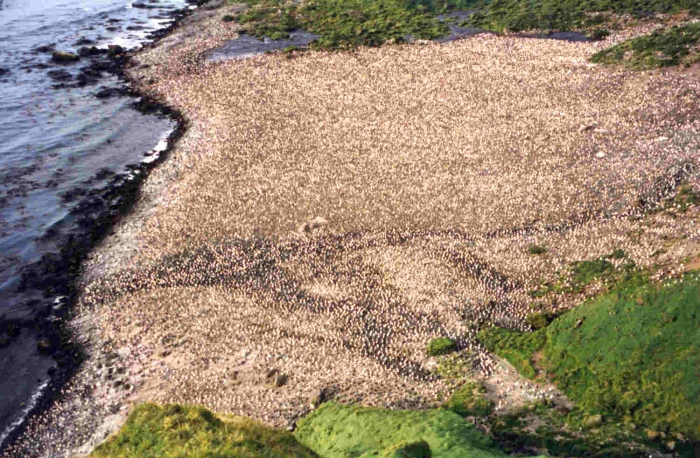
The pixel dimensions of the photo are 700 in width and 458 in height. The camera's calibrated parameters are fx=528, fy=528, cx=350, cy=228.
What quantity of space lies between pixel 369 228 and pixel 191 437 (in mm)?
18363

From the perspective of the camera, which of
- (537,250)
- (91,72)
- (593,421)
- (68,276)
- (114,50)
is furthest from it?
(114,50)

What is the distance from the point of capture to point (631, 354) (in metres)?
19.2

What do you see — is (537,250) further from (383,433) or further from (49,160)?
(49,160)

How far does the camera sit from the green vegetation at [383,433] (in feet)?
52.6

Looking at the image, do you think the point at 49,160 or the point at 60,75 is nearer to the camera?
the point at 49,160

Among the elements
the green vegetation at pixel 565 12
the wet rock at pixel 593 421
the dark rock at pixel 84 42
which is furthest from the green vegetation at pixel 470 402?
the dark rock at pixel 84 42

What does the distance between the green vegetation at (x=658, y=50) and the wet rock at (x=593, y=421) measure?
39.2m

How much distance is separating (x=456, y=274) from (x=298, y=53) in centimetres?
4357

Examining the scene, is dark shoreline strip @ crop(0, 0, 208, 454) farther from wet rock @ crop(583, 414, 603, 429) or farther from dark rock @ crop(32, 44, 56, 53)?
dark rock @ crop(32, 44, 56, 53)

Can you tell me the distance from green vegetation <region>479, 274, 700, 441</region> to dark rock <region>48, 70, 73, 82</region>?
5898cm

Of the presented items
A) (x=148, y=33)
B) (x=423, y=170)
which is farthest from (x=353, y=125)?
(x=148, y=33)

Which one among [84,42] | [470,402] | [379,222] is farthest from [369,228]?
[84,42]

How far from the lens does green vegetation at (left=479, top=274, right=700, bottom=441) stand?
685 inches

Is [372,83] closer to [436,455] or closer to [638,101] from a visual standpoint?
[638,101]
